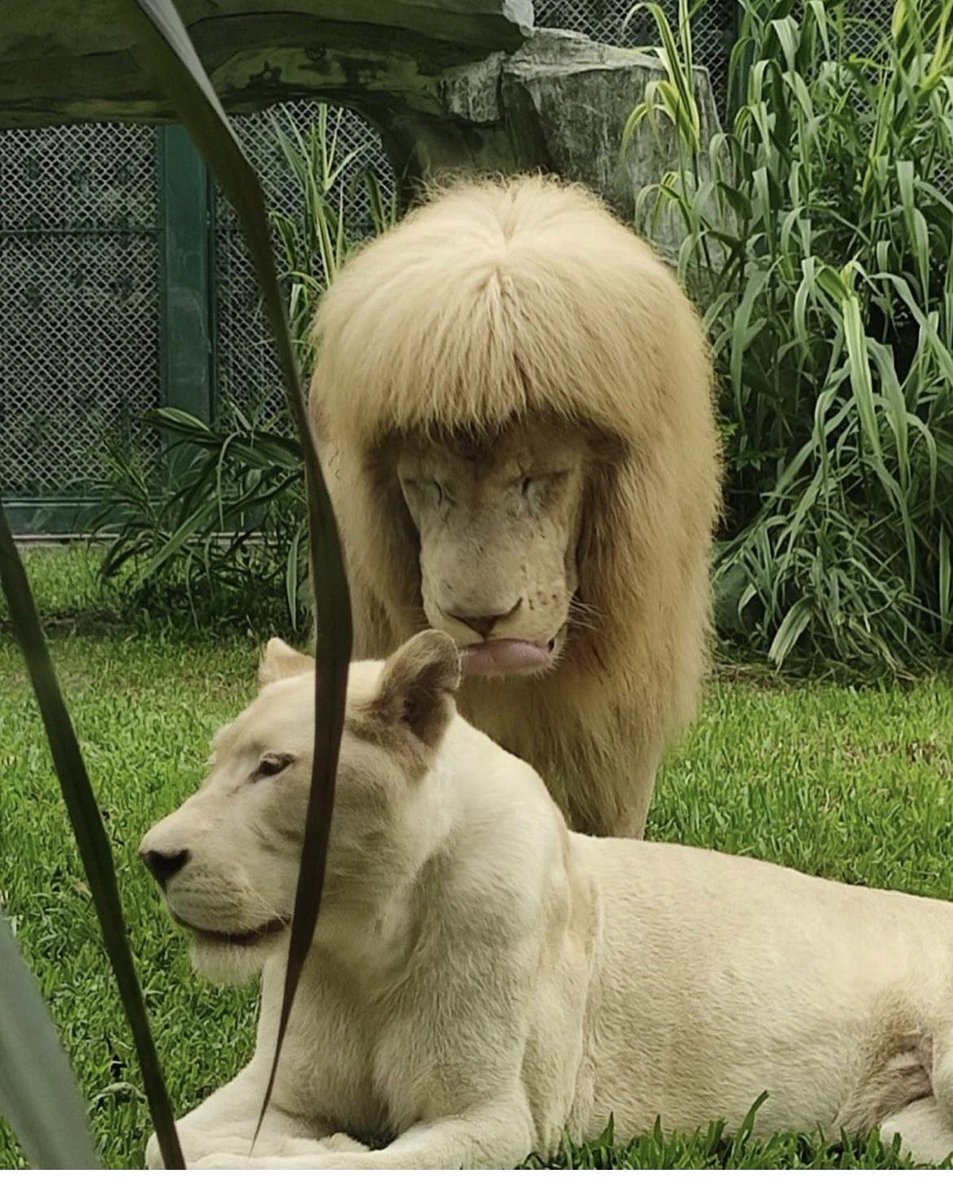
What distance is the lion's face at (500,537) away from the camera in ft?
2.69

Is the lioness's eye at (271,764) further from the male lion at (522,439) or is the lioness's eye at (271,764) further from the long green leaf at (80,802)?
the long green leaf at (80,802)

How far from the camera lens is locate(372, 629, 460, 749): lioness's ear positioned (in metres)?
0.75

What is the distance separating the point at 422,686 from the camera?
76 cm

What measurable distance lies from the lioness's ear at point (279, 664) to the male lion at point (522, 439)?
0.21 feet

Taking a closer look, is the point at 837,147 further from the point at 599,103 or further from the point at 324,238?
the point at 324,238

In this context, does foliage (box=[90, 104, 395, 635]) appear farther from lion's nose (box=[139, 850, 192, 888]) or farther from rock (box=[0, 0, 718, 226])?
lion's nose (box=[139, 850, 192, 888])

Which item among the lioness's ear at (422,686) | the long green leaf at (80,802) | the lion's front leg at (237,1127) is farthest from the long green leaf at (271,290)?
the lion's front leg at (237,1127)

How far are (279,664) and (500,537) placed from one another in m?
0.14

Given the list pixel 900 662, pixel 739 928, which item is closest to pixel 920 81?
pixel 900 662

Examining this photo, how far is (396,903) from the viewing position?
800mm

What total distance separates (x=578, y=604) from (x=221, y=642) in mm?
216

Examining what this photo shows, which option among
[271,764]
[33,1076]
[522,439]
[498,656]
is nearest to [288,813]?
[271,764]

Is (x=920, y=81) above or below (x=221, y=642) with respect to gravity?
above

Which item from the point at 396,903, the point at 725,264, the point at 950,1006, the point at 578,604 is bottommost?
the point at 950,1006
